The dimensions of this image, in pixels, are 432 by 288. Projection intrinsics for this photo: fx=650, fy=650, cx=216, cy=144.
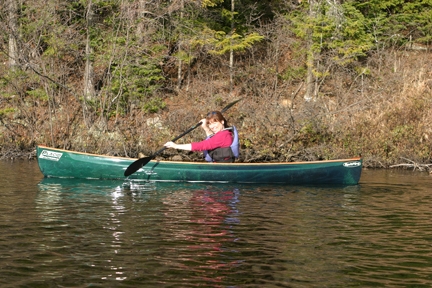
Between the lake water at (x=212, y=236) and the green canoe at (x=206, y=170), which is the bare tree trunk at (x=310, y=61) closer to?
the green canoe at (x=206, y=170)

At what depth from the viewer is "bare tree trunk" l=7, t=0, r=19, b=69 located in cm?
1742

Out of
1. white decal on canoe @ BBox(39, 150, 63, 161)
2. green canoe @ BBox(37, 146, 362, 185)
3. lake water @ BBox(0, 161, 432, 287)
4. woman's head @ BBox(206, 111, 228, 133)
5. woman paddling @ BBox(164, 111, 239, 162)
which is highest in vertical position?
woman's head @ BBox(206, 111, 228, 133)

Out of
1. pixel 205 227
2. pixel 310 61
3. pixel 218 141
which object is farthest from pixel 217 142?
pixel 310 61

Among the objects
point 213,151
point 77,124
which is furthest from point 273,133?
point 77,124

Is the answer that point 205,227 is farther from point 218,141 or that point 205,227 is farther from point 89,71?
point 89,71

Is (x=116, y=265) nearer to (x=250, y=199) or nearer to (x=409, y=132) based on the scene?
(x=250, y=199)

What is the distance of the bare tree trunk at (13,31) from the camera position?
1742cm

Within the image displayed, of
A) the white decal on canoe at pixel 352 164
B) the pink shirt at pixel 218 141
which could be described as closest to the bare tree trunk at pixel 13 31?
the pink shirt at pixel 218 141

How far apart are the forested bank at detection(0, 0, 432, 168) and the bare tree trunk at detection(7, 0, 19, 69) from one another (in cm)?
4

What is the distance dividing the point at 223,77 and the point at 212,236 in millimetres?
14724

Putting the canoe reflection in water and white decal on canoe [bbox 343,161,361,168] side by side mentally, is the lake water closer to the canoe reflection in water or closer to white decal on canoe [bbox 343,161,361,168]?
the canoe reflection in water

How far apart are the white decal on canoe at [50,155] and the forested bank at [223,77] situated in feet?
10.6

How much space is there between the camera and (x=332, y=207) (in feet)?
30.9

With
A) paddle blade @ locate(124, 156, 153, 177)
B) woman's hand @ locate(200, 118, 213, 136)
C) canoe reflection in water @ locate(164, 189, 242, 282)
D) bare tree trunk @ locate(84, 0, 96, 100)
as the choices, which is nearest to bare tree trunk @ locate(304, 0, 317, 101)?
bare tree trunk @ locate(84, 0, 96, 100)
